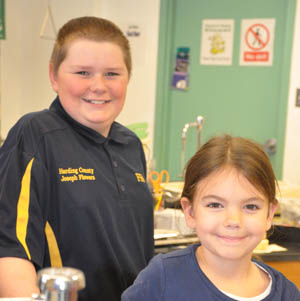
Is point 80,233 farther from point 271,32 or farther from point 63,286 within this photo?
point 271,32

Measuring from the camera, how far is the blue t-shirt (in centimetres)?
109

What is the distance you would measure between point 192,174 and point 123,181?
0.83ft

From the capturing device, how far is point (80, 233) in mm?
1305

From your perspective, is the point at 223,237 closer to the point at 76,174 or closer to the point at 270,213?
the point at 270,213

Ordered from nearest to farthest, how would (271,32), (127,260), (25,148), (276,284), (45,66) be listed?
1. (276,284)
2. (25,148)
3. (127,260)
4. (271,32)
5. (45,66)

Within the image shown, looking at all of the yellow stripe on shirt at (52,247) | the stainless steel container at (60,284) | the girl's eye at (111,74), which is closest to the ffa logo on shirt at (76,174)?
the yellow stripe on shirt at (52,247)

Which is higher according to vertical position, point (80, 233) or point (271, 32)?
point (271, 32)

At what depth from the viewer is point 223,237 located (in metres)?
1.11

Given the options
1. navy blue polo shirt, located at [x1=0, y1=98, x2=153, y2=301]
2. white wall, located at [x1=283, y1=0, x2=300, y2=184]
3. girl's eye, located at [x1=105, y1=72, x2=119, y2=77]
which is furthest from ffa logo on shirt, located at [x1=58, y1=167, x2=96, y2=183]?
white wall, located at [x1=283, y1=0, x2=300, y2=184]

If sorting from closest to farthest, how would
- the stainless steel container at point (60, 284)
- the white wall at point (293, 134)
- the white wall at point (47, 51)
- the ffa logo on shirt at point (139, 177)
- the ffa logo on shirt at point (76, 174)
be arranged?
the stainless steel container at point (60, 284)
the ffa logo on shirt at point (76, 174)
the ffa logo on shirt at point (139, 177)
the white wall at point (293, 134)
the white wall at point (47, 51)

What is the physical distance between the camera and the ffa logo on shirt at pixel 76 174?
130cm

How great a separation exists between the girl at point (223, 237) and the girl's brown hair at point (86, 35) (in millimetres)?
378

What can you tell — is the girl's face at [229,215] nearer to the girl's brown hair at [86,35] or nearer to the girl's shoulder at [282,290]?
the girl's shoulder at [282,290]

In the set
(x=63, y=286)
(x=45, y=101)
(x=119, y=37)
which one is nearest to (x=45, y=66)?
(x=45, y=101)
